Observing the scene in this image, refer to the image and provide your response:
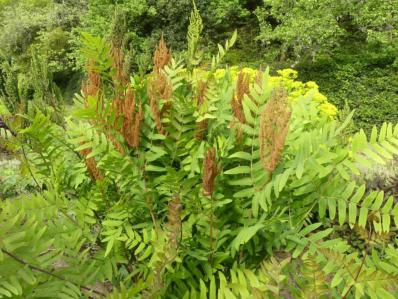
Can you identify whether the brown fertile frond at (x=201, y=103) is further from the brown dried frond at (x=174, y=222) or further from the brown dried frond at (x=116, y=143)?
the brown dried frond at (x=174, y=222)

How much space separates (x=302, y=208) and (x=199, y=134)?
34cm

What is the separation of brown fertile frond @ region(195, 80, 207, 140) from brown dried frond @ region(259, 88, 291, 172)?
0.26m

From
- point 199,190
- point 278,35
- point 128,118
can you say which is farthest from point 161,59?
point 278,35

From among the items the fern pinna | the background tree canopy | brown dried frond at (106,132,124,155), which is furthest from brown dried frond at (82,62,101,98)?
the background tree canopy

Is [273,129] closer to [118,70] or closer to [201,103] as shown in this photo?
[201,103]

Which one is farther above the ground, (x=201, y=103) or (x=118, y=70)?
(x=118, y=70)

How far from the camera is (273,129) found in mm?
957

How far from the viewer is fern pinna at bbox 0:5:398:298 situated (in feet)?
3.16

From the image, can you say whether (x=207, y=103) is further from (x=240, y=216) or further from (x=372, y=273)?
(x=372, y=273)

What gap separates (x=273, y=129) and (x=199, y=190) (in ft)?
0.87

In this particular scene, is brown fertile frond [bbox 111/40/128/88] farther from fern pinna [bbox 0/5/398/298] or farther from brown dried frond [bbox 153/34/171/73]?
brown dried frond [bbox 153/34/171/73]

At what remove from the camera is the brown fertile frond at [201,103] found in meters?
1.20

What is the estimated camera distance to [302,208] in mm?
1080

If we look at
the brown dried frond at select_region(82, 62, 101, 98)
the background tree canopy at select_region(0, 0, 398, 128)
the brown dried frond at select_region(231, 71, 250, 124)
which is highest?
the brown dried frond at select_region(82, 62, 101, 98)
